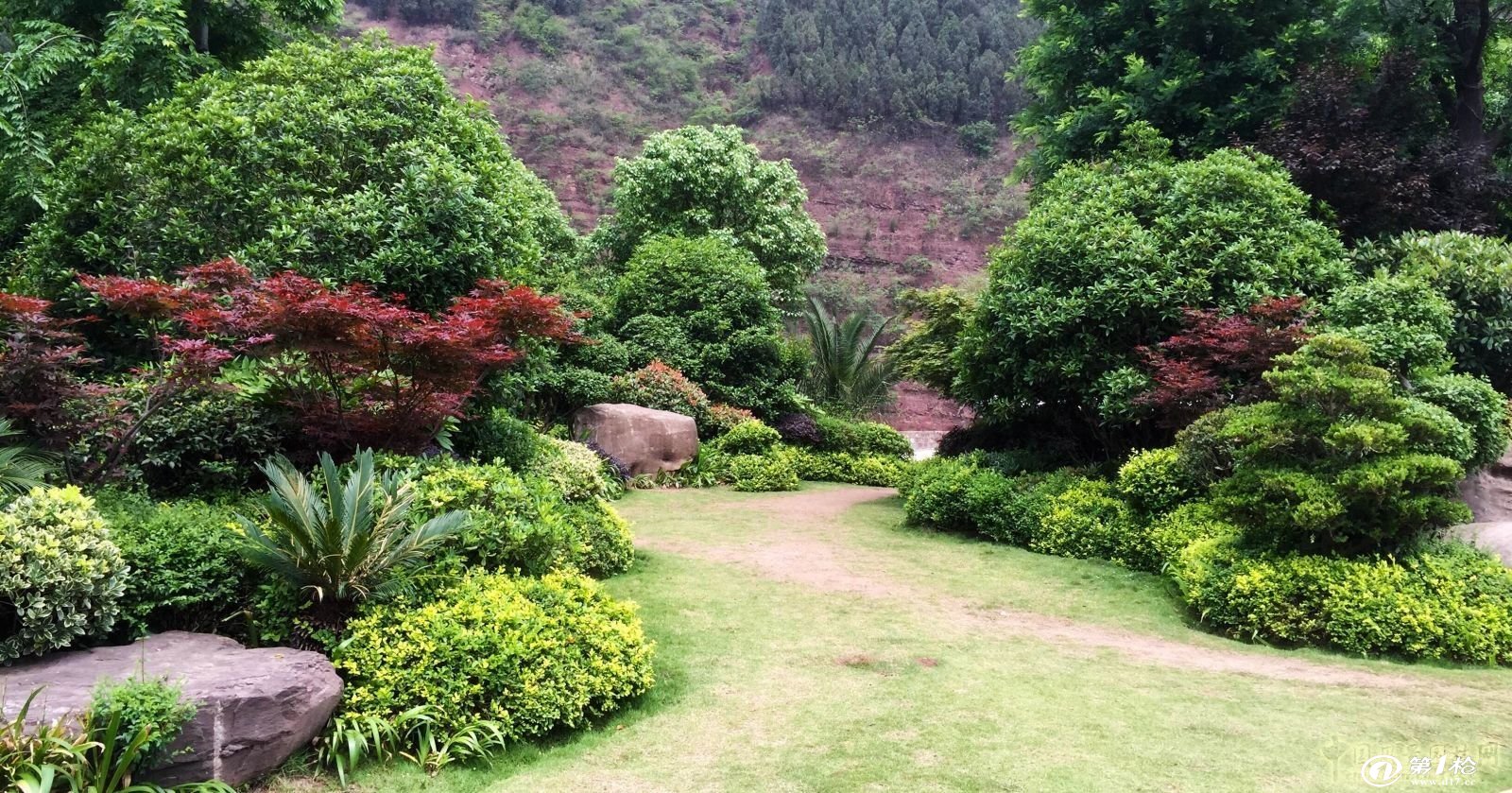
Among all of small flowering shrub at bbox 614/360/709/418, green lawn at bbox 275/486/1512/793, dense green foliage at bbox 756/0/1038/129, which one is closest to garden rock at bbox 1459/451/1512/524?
green lawn at bbox 275/486/1512/793

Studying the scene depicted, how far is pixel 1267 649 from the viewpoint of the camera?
543cm

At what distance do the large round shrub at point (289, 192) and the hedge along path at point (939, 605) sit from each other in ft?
10.5

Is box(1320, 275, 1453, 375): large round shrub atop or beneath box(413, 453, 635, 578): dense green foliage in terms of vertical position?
atop

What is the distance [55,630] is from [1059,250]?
845cm

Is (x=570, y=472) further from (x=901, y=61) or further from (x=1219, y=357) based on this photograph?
(x=901, y=61)

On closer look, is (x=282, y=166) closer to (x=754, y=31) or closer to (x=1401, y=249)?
(x=1401, y=249)

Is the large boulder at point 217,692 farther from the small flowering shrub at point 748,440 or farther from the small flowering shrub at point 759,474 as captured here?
the small flowering shrub at point 748,440

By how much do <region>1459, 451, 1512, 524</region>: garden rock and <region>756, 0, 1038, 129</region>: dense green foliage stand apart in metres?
36.6

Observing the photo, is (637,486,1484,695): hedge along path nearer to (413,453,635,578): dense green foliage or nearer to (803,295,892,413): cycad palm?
(413,453,635,578): dense green foliage

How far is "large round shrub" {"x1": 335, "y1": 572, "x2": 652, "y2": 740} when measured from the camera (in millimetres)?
3949

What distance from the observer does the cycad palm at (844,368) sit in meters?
18.3

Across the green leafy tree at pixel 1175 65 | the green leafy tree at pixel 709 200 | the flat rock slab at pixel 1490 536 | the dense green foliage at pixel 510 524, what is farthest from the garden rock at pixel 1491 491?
the green leafy tree at pixel 709 200

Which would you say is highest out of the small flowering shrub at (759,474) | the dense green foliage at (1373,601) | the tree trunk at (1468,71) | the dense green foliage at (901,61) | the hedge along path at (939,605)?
the dense green foliage at (901,61)

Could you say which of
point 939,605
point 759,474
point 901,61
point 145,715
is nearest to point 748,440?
point 759,474
